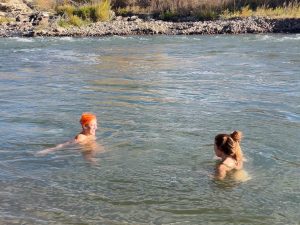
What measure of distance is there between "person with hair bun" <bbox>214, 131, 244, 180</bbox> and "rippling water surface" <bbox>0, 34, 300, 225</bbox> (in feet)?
0.63

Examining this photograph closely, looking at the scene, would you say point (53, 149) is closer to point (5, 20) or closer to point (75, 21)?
point (75, 21)

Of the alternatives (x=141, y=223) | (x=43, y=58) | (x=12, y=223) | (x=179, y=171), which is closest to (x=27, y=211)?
(x=12, y=223)

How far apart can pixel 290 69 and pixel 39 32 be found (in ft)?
56.6

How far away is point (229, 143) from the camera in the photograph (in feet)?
23.3

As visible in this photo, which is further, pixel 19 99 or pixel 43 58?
pixel 43 58

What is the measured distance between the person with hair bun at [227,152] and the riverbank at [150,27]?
72.5 feet

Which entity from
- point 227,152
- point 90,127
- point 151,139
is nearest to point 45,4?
point 151,139

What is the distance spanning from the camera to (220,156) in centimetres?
731

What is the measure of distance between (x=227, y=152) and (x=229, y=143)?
13cm

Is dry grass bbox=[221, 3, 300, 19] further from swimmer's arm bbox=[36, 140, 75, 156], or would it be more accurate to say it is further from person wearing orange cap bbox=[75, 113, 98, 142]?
swimmer's arm bbox=[36, 140, 75, 156]

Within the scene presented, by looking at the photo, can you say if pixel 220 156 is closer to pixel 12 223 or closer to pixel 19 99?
pixel 12 223

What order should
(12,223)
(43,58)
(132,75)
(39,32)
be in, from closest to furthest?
(12,223), (132,75), (43,58), (39,32)

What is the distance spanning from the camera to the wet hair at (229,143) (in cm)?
708

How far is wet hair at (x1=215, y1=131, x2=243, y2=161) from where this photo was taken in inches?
279
